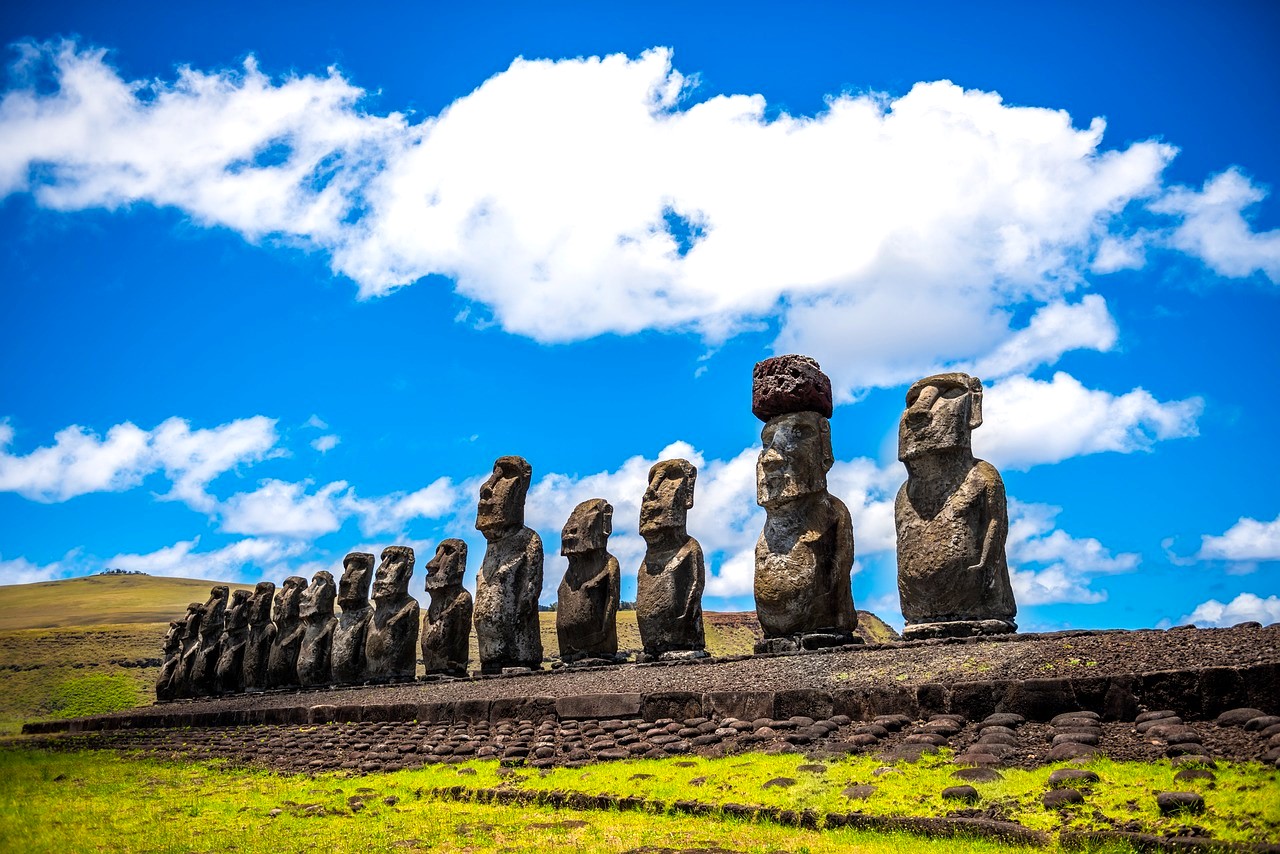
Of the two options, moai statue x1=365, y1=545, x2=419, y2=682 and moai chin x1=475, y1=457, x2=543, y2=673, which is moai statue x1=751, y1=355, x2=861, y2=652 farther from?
moai statue x1=365, y1=545, x2=419, y2=682

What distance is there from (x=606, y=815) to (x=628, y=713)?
379 cm

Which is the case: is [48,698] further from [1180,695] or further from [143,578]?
[143,578]

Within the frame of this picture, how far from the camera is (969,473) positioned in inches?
533

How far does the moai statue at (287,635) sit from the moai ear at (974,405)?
18.6m

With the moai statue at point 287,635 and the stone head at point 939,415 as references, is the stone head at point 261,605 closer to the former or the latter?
the moai statue at point 287,635

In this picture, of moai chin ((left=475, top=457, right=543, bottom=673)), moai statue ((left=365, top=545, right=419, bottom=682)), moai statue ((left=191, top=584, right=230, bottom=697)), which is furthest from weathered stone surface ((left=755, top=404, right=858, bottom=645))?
moai statue ((left=191, top=584, right=230, bottom=697))

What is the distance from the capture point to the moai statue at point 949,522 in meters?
13.0

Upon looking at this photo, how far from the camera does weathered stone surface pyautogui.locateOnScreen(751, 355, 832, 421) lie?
15.4 metres

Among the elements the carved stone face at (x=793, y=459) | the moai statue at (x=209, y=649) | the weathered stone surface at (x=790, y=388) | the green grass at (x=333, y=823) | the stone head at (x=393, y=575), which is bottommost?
the green grass at (x=333, y=823)

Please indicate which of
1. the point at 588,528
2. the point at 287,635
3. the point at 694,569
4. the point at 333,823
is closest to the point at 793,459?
the point at 694,569

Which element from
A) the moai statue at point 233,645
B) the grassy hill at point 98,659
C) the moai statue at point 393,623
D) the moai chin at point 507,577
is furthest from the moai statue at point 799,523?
the moai statue at point 233,645

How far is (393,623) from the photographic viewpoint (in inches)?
880

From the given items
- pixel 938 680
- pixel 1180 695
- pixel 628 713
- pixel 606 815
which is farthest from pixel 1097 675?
pixel 628 713

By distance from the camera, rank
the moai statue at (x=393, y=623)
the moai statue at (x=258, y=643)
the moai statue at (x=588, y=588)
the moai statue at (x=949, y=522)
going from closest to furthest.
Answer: the moai statue at (x=949, y=522) → the moai statue at (x=588, y=588) → the moai statue at (x=393, y=623) → the moai statue at (x=258, y=643)
